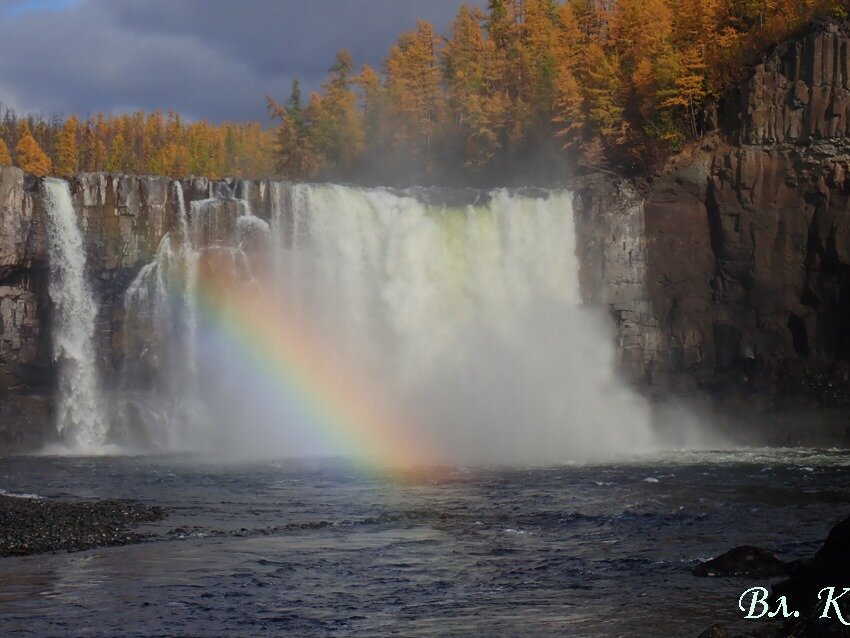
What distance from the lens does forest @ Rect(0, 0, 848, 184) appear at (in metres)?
55.2

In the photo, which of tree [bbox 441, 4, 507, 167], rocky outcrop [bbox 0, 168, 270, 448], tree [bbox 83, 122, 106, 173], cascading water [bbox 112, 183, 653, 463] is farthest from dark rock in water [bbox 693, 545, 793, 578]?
tree [bbox 83, 122, 106, 173]

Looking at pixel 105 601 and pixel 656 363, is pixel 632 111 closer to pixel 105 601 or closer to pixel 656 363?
pixel 656 363

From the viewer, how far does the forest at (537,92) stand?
5519 centimetres

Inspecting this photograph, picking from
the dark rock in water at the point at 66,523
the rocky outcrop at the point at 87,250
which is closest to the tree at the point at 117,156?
the rocky outcrop at the point at 87,250

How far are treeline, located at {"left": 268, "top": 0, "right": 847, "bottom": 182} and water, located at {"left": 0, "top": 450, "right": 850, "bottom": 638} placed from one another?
87.8ft

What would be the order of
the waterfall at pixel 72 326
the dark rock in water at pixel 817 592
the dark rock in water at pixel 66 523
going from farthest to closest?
the waterfall at pixel 72 326, the dark rock in water at pixel 66 523, the dark rock in water at pixel 817 592

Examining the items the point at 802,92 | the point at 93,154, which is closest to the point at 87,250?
the point at 802,92

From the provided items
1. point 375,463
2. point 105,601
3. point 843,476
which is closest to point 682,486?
point 843,476

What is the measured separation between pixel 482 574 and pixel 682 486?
13.3 meters

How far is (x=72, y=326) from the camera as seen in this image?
43781mm

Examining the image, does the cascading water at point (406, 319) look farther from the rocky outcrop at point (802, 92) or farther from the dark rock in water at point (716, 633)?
the dark rock in water at point (716, 633)

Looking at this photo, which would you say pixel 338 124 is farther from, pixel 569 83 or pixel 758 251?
pixel 758 251

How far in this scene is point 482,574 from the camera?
19.9 meters

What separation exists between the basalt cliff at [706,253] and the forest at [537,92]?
14.4 feet
